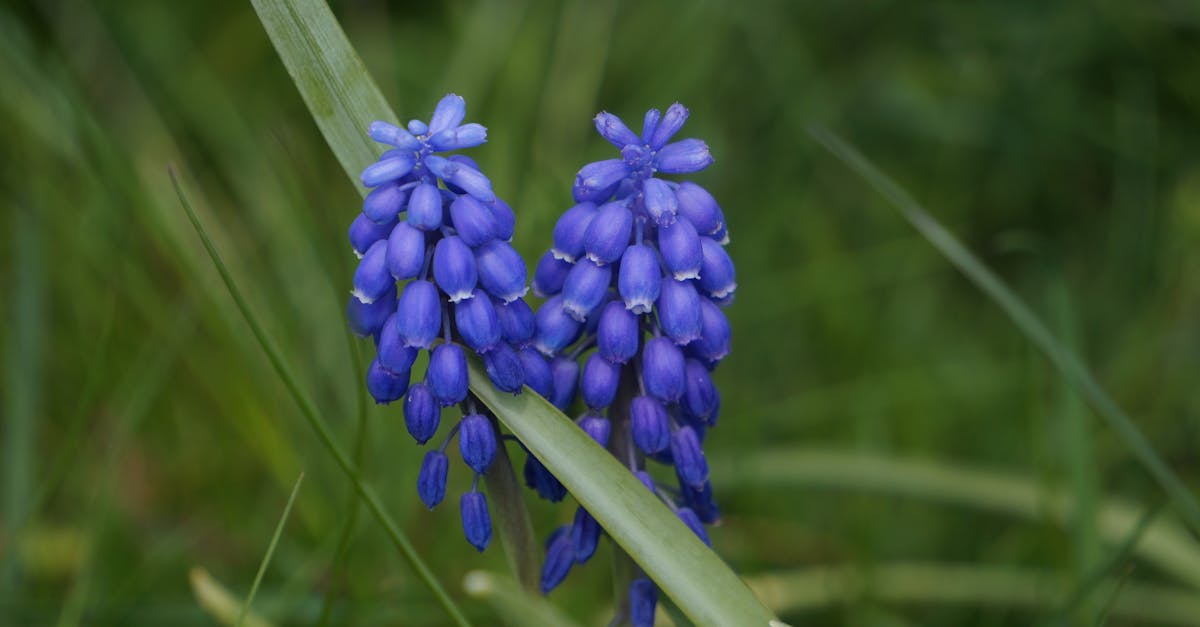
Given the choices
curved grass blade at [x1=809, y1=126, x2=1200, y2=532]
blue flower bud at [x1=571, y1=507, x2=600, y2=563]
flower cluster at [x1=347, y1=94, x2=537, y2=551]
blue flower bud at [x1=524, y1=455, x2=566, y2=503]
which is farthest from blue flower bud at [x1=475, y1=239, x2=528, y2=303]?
curved grass blade at [x1=809, y1=126, x2=1200, y2=532]

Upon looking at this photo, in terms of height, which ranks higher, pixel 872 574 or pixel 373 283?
pixel 872 574

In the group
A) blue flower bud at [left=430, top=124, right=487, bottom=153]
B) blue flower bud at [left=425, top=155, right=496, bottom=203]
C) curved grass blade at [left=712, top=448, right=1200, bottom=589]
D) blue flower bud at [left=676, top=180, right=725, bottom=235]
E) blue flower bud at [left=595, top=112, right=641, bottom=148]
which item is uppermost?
curved grass blade at [left=712, top=448, right=1200, bottom=589]

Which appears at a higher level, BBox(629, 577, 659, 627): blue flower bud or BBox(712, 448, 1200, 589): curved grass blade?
BBox(712, 448, 1200, 589): curved grass blade

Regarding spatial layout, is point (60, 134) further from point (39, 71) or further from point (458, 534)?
point (458, 534)

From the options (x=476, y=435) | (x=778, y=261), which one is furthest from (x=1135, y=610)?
(x=476, y=435)

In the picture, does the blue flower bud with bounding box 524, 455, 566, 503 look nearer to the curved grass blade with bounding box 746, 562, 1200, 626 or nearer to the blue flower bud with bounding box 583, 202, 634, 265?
the blue flower bud with bounding box 583, 202, 634, 265

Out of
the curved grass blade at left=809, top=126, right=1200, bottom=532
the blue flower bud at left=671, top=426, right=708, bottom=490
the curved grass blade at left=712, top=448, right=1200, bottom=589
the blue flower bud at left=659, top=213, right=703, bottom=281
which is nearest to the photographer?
the blue flower bud at left=659, top=213, right=703, bottom=281

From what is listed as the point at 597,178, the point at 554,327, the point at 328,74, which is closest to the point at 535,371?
the point at 554,327
